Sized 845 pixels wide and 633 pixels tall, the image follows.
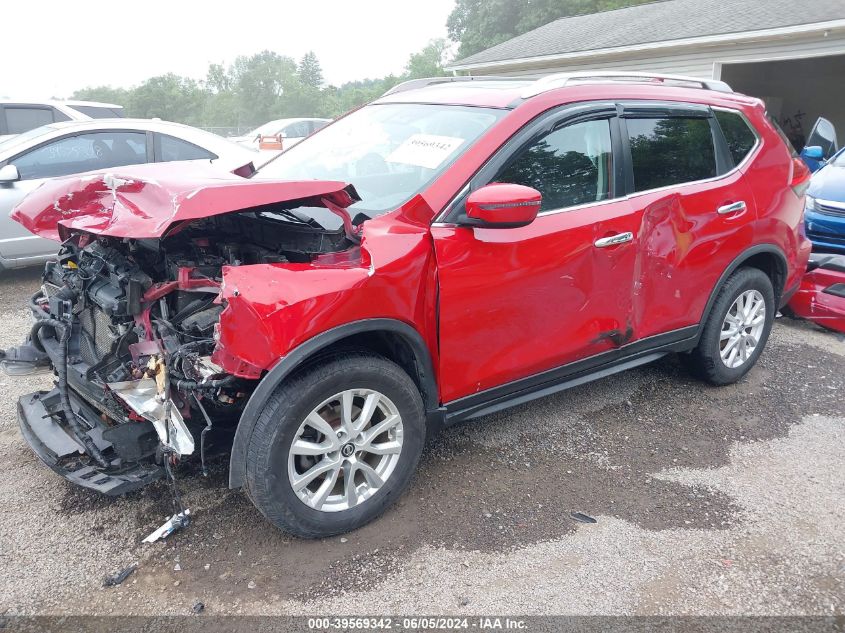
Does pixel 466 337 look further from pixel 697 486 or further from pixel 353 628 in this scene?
pixel 697 486

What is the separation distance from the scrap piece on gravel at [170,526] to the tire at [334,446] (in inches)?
18.9

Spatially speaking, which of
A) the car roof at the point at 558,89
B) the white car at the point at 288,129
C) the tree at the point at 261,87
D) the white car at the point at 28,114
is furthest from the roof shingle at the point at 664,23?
the tree at the point at 261,87

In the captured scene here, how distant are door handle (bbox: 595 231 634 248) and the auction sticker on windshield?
A: 877 millimetres

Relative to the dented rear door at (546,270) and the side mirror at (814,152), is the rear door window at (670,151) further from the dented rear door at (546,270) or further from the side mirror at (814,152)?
the side mirror at (814,152)

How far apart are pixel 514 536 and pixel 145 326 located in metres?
1.84

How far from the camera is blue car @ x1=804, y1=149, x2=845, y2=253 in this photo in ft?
19.7

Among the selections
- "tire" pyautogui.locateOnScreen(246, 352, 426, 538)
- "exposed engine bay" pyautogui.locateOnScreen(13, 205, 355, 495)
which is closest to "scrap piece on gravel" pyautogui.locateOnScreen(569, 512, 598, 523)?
"tire" pyautogui.locateOnScreen(246, 352, 426, 538)

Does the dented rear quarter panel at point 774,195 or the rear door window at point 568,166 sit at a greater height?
the rear door window at point 568,166

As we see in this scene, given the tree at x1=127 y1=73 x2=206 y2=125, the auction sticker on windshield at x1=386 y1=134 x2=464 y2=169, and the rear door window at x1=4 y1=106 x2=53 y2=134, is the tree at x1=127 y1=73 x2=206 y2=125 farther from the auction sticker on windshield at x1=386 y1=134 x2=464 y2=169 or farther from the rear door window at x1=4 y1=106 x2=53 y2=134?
the auction sticker on windshield at x1=386 y1=134 x2=464 y2=169

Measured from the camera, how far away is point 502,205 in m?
2.70

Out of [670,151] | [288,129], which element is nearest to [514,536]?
[670,151]

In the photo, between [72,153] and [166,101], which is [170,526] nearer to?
[72,153]

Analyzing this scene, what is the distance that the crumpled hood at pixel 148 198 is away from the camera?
248 centimetres

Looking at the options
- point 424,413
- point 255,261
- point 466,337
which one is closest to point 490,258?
point 466,337
